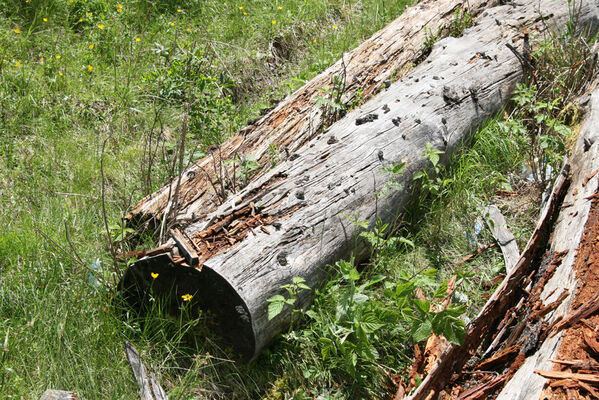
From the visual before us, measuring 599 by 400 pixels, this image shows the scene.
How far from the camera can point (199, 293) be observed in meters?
2.92

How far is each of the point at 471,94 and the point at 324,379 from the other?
2490 millimetres

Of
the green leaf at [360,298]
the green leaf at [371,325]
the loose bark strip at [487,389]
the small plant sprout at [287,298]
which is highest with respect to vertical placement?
the small plant sprout at [287,298]

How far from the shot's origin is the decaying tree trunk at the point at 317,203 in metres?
2.85

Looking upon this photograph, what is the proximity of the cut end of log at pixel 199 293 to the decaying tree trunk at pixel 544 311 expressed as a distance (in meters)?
0.93

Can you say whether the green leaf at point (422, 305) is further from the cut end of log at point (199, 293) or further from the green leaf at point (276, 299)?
the cut end of log at point (199, 293)

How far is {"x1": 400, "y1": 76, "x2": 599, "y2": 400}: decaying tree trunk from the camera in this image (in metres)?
2.30

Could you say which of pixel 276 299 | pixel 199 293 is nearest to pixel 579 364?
pixel 276 299

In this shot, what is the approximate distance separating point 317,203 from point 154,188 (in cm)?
160

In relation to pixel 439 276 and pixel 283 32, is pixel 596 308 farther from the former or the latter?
pixel 283 32

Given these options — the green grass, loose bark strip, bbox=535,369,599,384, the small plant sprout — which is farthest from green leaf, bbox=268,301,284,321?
loose bark strip, bbox=535,369,599,384

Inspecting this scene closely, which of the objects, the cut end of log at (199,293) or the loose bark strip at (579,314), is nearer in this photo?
the loose bark strip at (579,314)

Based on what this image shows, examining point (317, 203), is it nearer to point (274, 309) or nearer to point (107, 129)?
point (274, 309)

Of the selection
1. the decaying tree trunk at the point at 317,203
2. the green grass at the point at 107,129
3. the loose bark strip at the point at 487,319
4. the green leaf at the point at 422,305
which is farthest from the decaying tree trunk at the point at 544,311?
the green grass at the point at 107,129

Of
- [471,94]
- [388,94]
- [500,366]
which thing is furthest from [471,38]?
[500,366]
